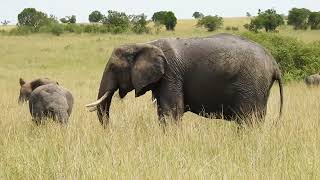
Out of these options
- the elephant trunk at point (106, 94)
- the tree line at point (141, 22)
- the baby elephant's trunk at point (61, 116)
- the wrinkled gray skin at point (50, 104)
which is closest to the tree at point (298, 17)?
the tree line at point (141, 22)

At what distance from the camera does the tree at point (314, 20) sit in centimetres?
6925

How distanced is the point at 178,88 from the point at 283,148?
7.04ft

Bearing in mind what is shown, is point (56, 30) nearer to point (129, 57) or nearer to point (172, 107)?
point (129, 57)

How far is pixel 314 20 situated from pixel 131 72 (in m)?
65.9

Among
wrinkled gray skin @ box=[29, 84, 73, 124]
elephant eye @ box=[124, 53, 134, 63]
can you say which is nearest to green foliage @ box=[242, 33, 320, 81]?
wrinkled gray skin @ box=[29, 84, 73, 124]

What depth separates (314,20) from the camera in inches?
2778

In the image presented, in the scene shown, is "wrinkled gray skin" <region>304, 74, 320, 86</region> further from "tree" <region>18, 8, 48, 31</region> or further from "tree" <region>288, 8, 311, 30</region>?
"tree" <region>18, 8, 48, 31</region>

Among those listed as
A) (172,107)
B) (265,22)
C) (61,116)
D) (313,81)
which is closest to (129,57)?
(172,107)

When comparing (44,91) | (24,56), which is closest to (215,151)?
(44,91)

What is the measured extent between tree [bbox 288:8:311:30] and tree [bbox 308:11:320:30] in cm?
70

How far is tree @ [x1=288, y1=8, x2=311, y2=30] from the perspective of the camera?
7286 centimetres

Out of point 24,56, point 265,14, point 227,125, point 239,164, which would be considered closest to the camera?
point 239,164

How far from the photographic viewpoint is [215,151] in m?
5.94

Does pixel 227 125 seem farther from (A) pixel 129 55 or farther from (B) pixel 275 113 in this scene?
(B) pixel 275 113
